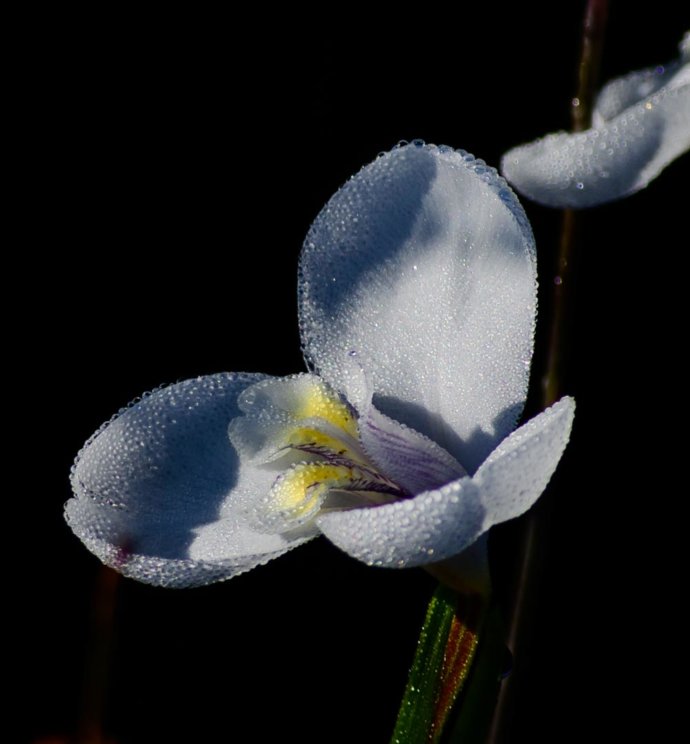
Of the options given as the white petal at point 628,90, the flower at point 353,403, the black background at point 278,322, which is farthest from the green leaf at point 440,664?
the black background at point 278,322

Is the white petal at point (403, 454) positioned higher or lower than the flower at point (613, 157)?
lower

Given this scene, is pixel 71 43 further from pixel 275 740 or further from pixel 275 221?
pixel 275 740

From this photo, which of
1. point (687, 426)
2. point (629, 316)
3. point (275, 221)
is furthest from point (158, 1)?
point (687, 426)

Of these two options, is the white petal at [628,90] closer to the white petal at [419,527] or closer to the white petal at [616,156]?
the white petal at [616,156]

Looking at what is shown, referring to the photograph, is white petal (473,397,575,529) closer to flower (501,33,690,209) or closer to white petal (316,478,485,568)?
white petal (316,478,485,568)

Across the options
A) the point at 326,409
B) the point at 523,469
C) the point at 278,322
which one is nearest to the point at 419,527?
the point at 523,469

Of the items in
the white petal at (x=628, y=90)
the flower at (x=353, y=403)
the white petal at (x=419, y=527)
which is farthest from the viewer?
the white petal at (x=628, y=90)

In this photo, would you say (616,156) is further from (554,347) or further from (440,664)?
(440,664)
